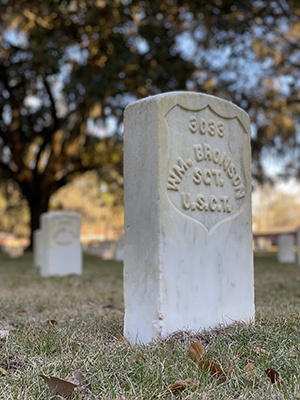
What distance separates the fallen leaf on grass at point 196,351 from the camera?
2.33 meters

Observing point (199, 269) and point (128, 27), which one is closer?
point (199, 269)

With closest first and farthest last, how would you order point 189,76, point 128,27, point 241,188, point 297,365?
1. point 297,365
2. point 241,188
3. point 128,27
4. point 189,76

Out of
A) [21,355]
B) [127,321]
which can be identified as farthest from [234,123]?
[21,355]

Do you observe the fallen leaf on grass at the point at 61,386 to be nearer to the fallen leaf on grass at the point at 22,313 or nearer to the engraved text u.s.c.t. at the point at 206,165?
the engraved text u.s.c.t. at the point at 206,165

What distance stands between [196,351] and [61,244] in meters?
6.83

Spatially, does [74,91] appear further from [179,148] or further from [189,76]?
[179,148]

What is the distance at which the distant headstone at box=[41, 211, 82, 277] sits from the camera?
345 inches

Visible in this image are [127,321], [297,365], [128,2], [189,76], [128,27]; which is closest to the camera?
[297,365]

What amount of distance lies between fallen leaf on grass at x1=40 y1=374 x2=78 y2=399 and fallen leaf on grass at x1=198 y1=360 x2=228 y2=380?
63cm

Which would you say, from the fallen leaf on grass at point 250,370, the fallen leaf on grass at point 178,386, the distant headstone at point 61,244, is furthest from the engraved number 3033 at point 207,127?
the distant headstone at point 61,244

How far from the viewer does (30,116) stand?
57.8 feet

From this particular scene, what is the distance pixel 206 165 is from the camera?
311 centimetres

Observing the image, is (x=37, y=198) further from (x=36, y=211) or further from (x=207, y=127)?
(x=207, y=127)

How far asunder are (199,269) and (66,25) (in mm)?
10237
